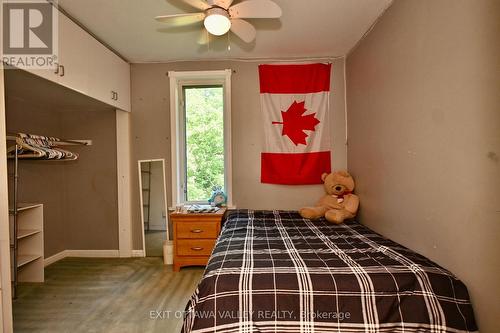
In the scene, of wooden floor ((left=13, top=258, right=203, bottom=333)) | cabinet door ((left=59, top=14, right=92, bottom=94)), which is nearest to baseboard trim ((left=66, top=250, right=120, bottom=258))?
wooden floor ((left=13, top=258, right=203, bottom=333))

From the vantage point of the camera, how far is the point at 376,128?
2.30 metres

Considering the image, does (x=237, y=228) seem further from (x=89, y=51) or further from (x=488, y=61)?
(x=89, y=51)

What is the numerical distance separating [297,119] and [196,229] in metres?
1.71

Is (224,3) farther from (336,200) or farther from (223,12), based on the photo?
(336,200)

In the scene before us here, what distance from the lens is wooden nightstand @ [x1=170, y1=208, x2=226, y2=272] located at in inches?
111

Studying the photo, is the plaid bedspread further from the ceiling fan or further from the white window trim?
the white window trim

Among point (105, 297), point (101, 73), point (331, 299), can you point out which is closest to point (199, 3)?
point (101, 73)

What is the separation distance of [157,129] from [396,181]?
8.73 feet

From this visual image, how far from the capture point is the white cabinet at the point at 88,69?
6.68 ft

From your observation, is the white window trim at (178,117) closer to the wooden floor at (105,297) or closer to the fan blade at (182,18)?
the wooden floor at (105,297)

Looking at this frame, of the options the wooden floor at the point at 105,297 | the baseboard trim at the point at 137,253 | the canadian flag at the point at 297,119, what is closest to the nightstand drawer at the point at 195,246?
the wooden floor at the point at 105,297

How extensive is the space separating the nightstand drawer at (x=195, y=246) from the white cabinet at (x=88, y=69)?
66.8 inches

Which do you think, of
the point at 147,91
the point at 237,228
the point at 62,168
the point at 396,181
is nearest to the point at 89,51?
the point at 147,91

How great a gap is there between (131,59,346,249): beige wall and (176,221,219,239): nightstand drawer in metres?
0.51
